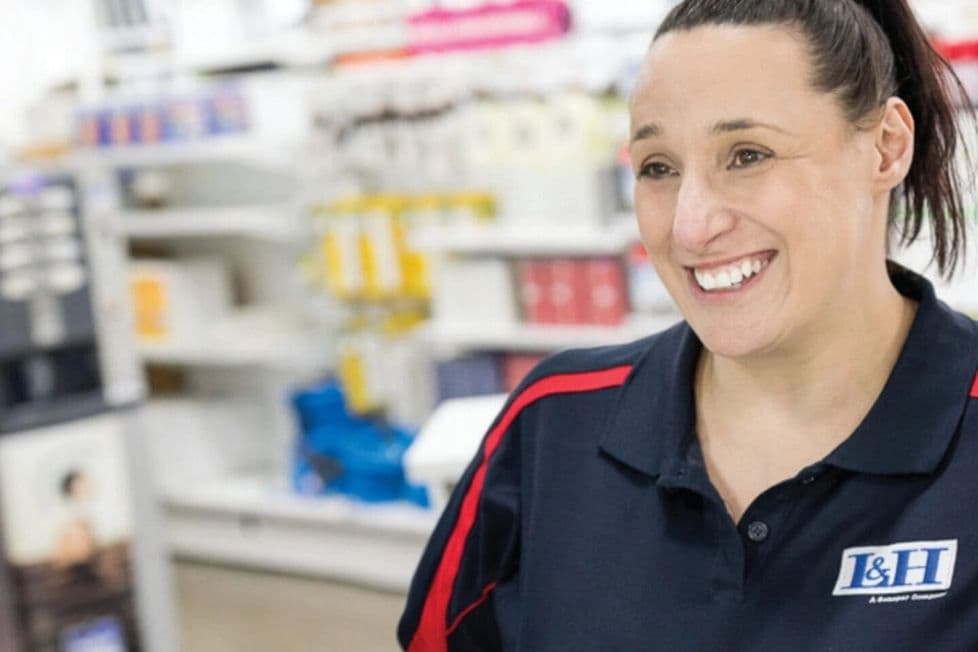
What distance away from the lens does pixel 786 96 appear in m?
1.40

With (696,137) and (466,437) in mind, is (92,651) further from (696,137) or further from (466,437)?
(696,137)

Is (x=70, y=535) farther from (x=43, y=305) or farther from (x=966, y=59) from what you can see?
(x=966, y=59)

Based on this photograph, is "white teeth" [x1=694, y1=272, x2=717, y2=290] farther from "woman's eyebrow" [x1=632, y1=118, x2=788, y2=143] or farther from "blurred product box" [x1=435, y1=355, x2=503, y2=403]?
"blurred product box" [x1=435, y1=355, x2=503, y2=403]

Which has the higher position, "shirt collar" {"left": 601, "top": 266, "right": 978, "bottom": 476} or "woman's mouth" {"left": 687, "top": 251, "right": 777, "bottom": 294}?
"woman's mouth" {"left": 687, "top": 251, "right": 777, "bottom": 294}

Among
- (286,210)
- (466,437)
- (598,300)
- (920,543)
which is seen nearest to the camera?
(920,543)

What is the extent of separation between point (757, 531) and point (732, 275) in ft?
0.86

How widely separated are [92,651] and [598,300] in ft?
6.98

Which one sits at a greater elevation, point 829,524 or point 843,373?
point 843,373

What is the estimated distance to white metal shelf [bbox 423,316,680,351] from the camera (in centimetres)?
501

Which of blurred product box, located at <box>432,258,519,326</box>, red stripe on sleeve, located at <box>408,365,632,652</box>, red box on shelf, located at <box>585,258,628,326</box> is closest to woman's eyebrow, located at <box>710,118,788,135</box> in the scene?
red stripe on sleeve, located at <box>408,365,632,652</box>

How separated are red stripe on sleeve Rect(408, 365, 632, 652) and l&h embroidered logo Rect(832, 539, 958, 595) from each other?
1.25ft

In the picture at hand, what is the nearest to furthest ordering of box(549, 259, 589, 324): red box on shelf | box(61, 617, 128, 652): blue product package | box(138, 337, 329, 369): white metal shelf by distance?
1. box(61, 617, 128, 652): blue product package
2. box(549, 259, 589, 324): red box on shelf
3. box(138, 337, 329, 369): white metal shelf

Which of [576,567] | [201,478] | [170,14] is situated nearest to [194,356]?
[201,478]

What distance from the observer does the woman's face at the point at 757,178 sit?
1.39 metres
